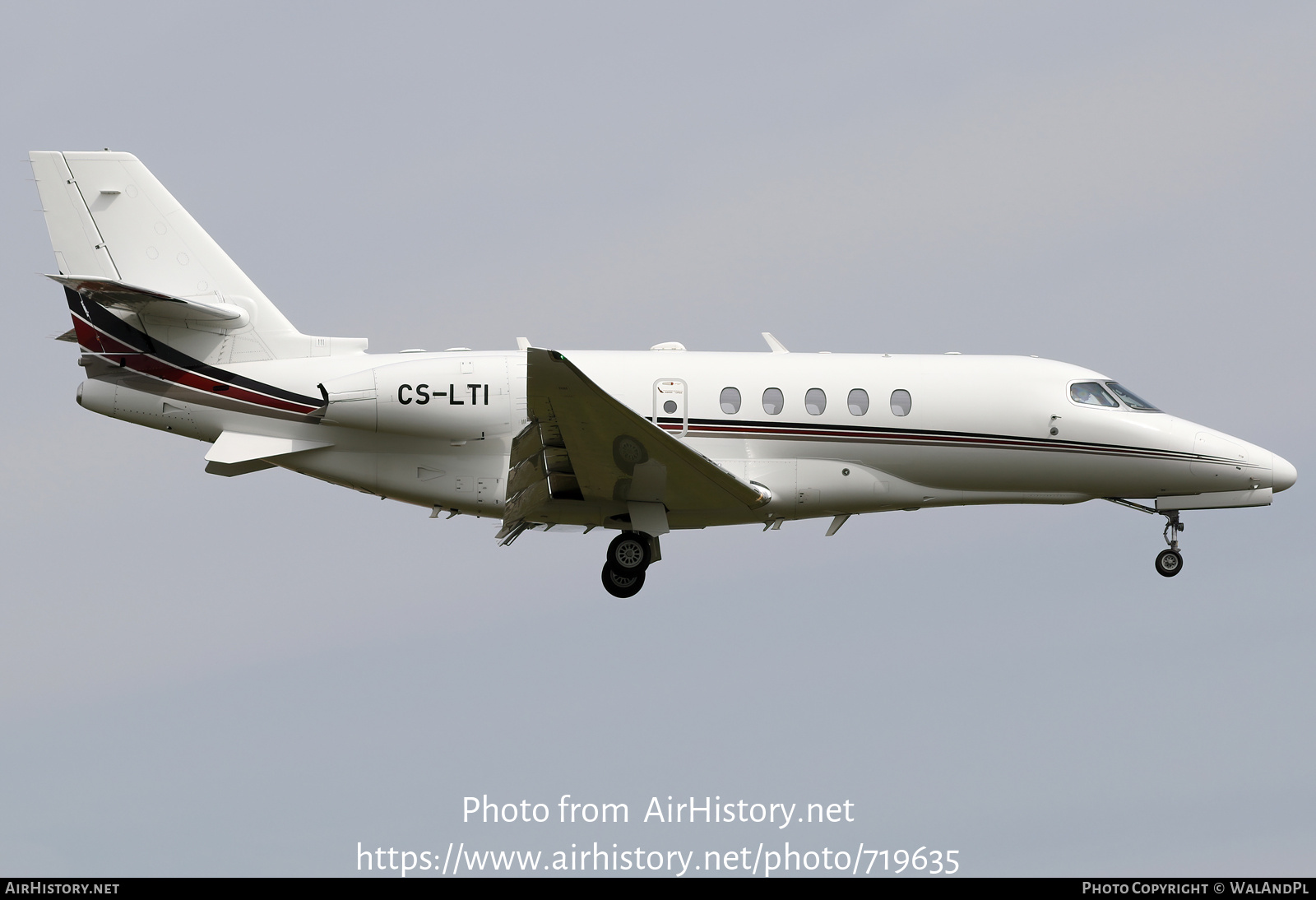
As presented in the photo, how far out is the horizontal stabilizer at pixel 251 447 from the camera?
755 inches

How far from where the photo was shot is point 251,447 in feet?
63.4

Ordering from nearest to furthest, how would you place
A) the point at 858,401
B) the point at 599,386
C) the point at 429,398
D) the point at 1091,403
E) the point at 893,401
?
1. the point at 599,386
2. the point at 429,398
3. the point at 858,401
4. the point at 893,401
5. the point at 1091,403

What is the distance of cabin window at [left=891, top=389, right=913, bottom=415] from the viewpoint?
776 inches

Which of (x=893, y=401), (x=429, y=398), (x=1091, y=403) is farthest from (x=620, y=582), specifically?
(x=1091, y=403)

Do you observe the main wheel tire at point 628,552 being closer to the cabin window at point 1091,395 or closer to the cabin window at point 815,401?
the cabin window at point 815,401

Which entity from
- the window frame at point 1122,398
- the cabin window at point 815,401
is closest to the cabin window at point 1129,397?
the window frame at point 1122,398

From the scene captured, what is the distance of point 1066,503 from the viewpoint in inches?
813

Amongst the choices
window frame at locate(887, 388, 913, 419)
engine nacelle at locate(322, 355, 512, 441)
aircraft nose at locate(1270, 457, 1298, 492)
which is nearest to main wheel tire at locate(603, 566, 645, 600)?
engine nacelle at locate(322, 355, 512, 441)

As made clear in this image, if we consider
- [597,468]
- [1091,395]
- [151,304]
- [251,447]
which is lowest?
[597,468]

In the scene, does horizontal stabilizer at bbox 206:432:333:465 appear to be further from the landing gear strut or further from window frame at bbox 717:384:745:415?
the landing gear strut

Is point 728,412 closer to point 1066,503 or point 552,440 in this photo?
point 552,440

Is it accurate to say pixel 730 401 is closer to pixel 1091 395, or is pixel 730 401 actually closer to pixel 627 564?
pixel 627 564

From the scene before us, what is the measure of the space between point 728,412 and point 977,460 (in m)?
3.51

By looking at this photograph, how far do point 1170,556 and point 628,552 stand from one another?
795 centimetres
